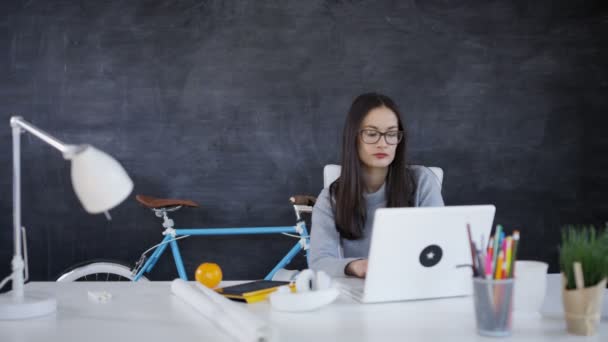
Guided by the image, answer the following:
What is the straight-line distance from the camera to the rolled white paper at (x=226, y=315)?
112cm

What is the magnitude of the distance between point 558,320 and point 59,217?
282 cm

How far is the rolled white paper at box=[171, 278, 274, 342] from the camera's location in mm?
1121

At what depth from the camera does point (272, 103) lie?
11.4 ft

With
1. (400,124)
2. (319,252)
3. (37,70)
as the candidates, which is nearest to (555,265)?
(400,124)

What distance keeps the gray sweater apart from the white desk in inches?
21.0

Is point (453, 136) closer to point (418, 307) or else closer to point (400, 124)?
point (400, 124)

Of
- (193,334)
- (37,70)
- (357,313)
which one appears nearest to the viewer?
(193,334)

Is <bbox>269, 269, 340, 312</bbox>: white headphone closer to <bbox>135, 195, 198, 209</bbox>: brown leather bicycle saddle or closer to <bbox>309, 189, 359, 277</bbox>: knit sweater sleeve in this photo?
<bbox>309, 189, 359, 277</bbox>: knit sweater sleeve

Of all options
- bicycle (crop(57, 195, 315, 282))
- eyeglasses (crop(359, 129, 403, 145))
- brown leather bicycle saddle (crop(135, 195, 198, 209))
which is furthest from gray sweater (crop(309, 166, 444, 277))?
brown leather bicycle saddle (crop(135, 195, 198, 209))

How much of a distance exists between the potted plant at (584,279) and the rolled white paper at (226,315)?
550 mm

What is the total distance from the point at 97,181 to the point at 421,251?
27.1 inches

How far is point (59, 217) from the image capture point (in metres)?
3.46

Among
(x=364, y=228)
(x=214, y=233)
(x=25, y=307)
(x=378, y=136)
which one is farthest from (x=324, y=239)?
(x=214, y=233)

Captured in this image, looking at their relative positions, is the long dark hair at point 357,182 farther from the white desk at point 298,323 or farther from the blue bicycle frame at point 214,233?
the blue bicycle frame at point 214,233
